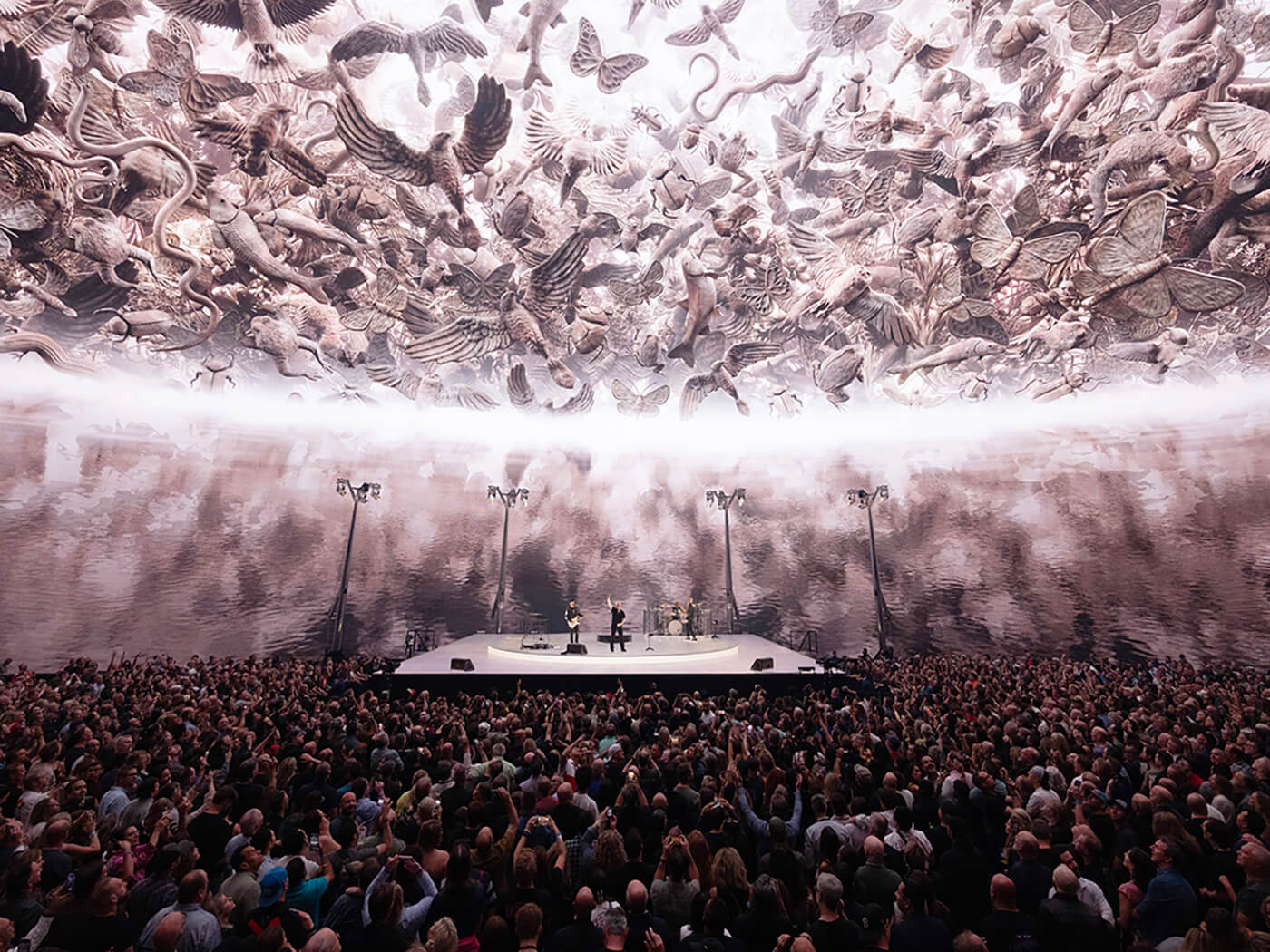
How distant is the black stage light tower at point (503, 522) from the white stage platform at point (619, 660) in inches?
64.8

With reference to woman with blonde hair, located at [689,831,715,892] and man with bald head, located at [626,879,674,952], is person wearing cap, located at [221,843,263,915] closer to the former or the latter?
man with bald head, located at [626,879,674,952]

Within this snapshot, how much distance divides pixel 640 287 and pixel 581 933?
1859cm

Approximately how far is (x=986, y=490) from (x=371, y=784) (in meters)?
22.7

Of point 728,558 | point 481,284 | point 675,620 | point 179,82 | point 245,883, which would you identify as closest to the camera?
point 245,883

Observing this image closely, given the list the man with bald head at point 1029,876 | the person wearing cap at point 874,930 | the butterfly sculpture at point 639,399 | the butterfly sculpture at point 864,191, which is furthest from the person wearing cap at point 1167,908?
the butterfly sculpture at point 639,399

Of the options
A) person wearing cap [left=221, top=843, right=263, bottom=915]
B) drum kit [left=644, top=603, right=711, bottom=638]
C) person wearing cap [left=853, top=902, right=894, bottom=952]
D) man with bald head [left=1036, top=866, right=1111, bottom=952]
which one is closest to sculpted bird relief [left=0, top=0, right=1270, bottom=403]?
drum kit [left=644, top=603, right=711, bottom=638]

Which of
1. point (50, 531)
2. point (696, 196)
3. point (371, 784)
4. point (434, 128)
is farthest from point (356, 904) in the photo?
point (50, 531)

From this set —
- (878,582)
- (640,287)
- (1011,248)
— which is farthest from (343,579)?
(1011,248)

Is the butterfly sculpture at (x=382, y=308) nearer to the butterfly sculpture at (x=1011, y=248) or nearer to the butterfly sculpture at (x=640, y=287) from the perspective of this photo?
the butterfly sculpture at (x=640, y=287)

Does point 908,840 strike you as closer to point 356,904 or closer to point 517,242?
point 356,904

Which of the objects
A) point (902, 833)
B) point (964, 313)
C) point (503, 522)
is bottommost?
point (902, 833)

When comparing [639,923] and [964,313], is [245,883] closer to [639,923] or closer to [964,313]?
[639,923]

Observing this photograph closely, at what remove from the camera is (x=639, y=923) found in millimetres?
3295

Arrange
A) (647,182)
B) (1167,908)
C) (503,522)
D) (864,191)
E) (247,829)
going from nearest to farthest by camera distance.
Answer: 1. (1167,908)
2. (247,829)
3. (864,191)
4. (647,182)
5. (503,522)
